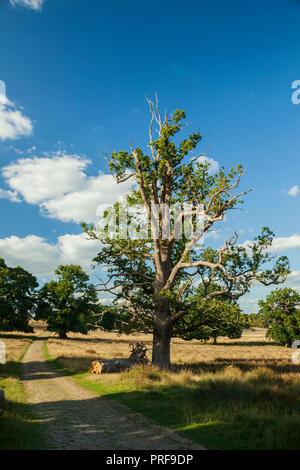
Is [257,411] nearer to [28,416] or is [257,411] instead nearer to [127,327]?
[28,416]

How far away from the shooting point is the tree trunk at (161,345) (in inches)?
760

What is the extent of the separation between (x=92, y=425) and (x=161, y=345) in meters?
10.7

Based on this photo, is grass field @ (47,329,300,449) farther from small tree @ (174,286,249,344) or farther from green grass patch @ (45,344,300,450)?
small tree @ (174,286,249,344)

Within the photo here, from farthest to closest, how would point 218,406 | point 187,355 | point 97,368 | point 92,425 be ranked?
1. point 187,355
2. point 97,368
3. point 218,406
4. point 92,425

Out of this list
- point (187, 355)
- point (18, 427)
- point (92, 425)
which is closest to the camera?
point (18, 427)

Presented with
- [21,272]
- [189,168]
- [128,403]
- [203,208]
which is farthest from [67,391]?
[21,272]

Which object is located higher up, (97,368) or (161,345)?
(161,345)

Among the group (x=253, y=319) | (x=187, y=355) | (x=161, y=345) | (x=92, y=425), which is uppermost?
(x=253, y=319)

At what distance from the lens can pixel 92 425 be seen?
29.7ft

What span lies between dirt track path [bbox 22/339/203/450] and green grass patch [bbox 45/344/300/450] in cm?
54

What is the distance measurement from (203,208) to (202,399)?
38.3 feet

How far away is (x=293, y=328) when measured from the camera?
51625mm

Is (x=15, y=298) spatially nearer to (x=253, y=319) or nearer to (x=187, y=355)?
(x=187, y=355)

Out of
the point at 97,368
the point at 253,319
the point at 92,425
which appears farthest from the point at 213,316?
the point at 92,425
